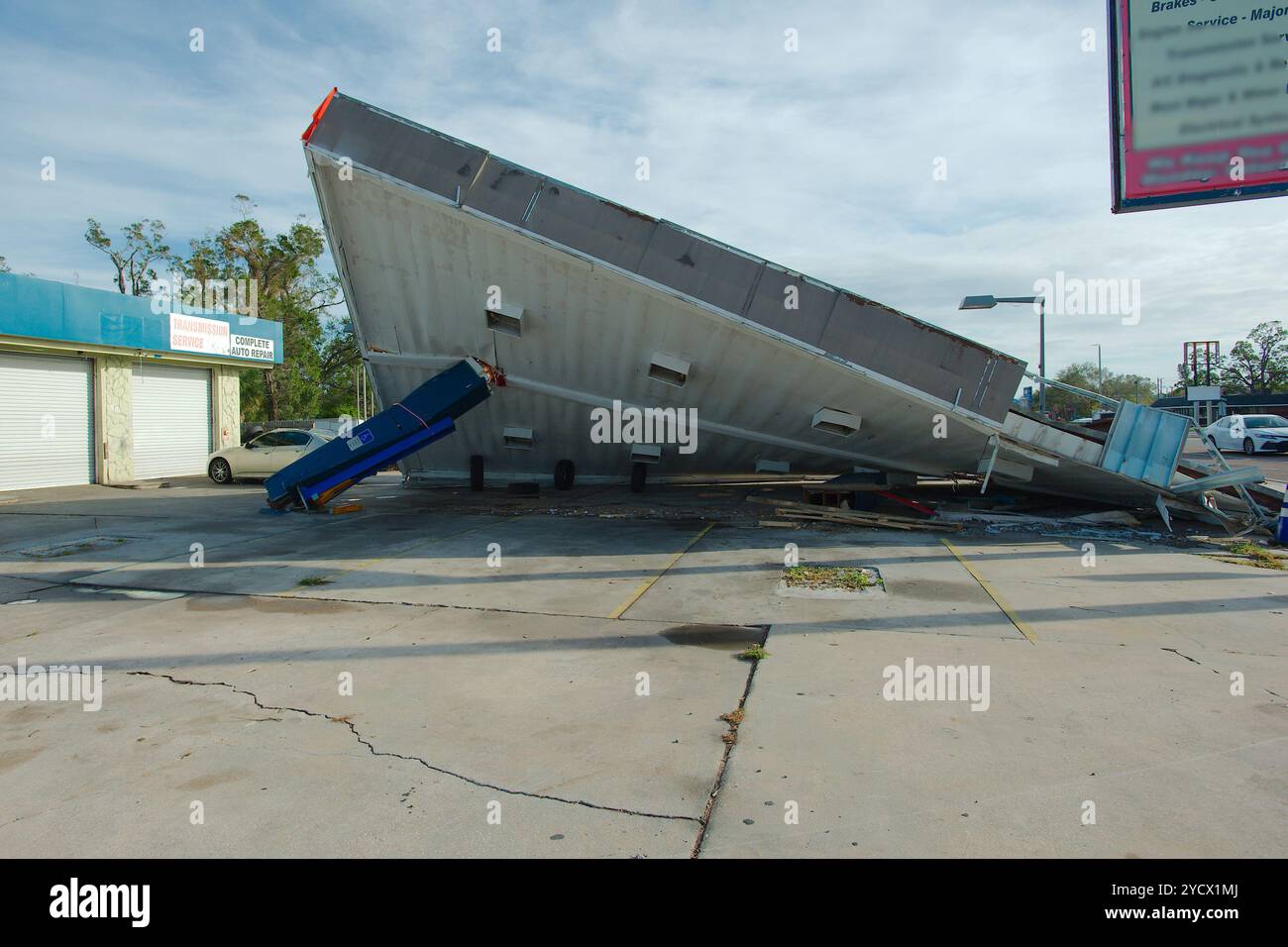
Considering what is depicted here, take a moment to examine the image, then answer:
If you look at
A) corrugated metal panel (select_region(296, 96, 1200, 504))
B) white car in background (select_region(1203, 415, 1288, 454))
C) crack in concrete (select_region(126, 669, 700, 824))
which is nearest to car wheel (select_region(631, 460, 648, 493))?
corrugated metal panel (select_region(296, 96, 1200, 504))

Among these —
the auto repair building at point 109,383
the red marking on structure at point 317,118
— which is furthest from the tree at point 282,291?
the red marking on structure at point 317,118

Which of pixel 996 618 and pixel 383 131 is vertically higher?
pixel 383 131

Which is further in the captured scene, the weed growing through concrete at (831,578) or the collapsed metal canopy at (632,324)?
the collapsed metal canopy at (632,324)

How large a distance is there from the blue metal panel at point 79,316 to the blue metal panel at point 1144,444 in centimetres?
2063

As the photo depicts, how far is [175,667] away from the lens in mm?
5301

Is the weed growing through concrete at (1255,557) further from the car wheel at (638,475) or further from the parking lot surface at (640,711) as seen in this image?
the car wheel at (638,475)

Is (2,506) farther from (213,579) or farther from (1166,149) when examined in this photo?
(1166,149)

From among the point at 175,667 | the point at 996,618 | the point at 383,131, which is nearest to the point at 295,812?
the point at 175,667

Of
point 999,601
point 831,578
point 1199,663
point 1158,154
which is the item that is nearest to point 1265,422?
point 1158,154

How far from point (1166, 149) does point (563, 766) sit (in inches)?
457

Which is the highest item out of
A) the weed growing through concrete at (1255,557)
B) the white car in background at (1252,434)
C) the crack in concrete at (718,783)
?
the white car in background at (1252,434)

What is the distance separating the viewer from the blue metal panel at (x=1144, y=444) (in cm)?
1071

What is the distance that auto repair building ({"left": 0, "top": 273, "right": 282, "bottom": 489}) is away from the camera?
16.5 meters

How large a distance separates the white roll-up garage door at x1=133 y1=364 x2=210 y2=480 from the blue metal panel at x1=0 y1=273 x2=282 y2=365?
1001 mm
